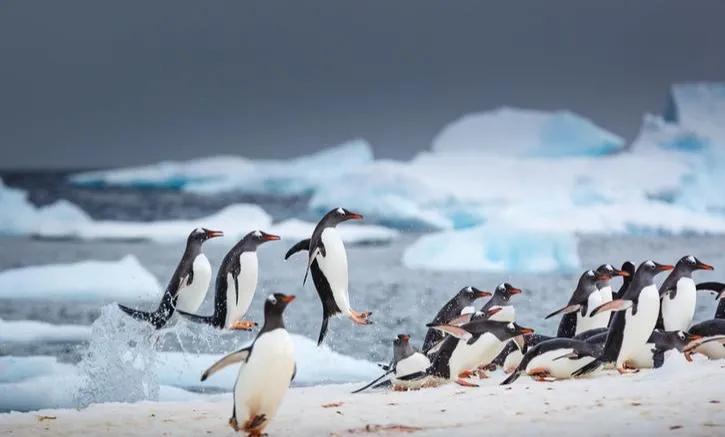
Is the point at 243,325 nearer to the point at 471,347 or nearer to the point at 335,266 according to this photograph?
the point at 335,266

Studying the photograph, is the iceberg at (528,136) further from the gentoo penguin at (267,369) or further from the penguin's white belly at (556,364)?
the gentoo penguin at (267,369)

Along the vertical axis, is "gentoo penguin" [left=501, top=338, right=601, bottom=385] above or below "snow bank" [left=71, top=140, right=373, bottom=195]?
below

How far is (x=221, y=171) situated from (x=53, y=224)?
1315 centimetres

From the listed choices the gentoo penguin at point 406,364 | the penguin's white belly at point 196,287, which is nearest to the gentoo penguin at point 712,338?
the gentoo penguin at point 406,364

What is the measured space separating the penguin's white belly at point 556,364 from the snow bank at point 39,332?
18.3 ft

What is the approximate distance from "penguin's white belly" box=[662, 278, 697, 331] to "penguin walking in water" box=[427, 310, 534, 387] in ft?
3.14

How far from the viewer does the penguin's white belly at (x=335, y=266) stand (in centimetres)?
679

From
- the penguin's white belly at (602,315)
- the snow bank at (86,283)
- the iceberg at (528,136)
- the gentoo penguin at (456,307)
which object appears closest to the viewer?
the gentoo penguin at (456,307)

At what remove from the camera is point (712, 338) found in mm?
6262

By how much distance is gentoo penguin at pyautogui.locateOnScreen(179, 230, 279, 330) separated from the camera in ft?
21.9

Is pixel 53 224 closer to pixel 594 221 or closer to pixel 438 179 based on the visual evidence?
pixel 438 179

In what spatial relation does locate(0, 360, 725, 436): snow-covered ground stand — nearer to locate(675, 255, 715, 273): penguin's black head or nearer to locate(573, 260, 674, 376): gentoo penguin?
locate(573, 260, 674, 376): gentoo penguin

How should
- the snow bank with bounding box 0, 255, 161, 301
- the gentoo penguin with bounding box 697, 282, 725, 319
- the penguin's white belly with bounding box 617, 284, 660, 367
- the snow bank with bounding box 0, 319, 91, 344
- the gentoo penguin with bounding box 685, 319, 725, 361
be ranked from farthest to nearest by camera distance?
the snow bank with bounding box 0, 255, 161, 301, the snow bank with bounding box 0, 319, 91, 344, the gentoo penguin with bounding box 697, 282, 725, 319, the gentoo penguin with bounding box 685, 319, 725, 361, the penguin's white belly with bounding box 617, 284, 660, 367

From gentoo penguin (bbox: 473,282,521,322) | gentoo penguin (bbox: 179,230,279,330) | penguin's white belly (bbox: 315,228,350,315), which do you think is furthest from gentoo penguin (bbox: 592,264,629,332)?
gentoo penguin (bbox: 179,230,279,330)
